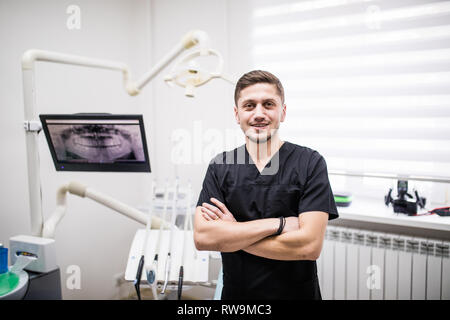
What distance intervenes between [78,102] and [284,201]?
5.74 feet

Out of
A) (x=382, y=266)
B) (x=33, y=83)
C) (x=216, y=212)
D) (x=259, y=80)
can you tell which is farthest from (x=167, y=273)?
(x=382, y=266)

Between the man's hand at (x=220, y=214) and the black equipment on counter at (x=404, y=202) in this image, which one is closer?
the man's hand at (x=220, y=214)

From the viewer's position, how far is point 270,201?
1.17 meters

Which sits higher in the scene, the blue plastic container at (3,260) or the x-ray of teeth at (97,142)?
the x-ray of teeth at (97,142)

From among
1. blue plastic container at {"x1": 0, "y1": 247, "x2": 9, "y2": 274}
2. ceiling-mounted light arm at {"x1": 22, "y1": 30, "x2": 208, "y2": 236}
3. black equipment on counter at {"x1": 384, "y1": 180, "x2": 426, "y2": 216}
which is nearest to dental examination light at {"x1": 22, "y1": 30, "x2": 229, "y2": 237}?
ceiling-mounted light arm at {"x1": 22, "y1": 30, "x2": 208, "y2": 236}

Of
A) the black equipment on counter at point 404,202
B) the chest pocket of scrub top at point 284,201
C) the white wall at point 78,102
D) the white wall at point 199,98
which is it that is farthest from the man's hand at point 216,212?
the white wall at point 78,102

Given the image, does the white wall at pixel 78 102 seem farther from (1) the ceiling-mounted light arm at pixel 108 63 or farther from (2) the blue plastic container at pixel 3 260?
(2) the blue plastic container at pixel 3 260

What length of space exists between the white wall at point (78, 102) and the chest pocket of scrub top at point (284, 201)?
162 cm

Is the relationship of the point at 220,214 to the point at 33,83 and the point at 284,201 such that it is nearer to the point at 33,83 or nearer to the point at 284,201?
the point at 284,201

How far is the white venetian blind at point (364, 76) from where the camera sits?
1773mm

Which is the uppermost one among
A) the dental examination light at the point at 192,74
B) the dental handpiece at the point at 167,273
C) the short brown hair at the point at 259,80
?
the dental examination light at the point at 192,74

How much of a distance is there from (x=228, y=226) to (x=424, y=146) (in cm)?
141

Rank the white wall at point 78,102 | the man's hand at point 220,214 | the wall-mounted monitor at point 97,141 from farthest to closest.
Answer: the white wall at point 78,102
the wall-mounted monitor at point 97,141
the man's hand at point 220,214

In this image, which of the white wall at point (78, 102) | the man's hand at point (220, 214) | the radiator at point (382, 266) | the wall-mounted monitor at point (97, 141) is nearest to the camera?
the man's hand at point (220, 214)
